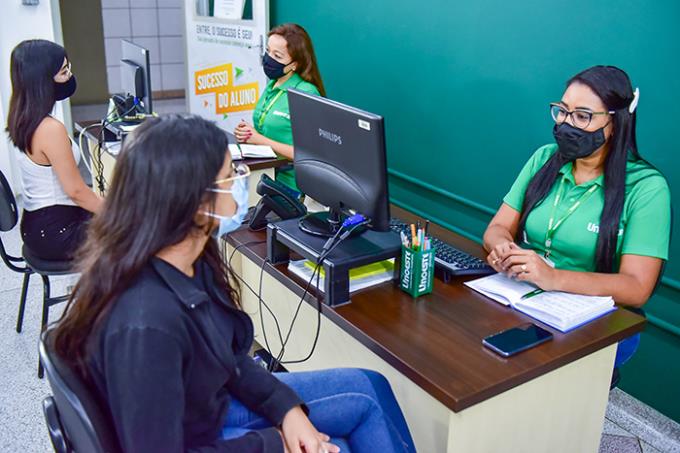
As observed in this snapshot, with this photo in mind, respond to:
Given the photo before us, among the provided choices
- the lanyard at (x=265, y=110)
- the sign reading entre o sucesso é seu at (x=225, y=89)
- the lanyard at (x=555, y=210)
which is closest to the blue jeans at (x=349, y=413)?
the lanyard at (x=555, y=210)

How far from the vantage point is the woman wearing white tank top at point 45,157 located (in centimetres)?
237

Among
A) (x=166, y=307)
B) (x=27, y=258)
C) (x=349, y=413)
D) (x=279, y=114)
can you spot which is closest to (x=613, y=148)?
(x=349, y=413)

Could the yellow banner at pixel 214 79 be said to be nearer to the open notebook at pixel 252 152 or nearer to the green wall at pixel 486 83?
the green wall at pixel 486 83

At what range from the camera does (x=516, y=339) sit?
1.48 meters

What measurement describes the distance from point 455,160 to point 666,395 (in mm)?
1296

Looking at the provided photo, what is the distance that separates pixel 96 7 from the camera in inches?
242

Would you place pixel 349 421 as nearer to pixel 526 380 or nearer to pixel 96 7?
pixel 526 380

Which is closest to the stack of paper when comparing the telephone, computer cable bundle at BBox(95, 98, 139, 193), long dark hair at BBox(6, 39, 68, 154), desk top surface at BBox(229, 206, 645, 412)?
desk top surface at BBox(229, 206, 645, 412)

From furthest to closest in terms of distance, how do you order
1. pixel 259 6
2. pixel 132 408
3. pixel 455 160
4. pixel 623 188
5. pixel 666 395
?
pixel 259 6
pixel 455 160
pixel 666 395
pixel 623 188
pixel 132 408

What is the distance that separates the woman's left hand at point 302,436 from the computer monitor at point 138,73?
212 cm

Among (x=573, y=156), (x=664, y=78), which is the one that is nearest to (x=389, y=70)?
(x=664, y=78)

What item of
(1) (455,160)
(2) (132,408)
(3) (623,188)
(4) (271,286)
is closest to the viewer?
(2) (132,408)

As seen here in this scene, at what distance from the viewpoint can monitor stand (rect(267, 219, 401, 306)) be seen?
161 cm

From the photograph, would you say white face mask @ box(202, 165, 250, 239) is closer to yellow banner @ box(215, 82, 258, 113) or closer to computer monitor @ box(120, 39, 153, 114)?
computer monitor @ box(120, 39, 153, 114)
